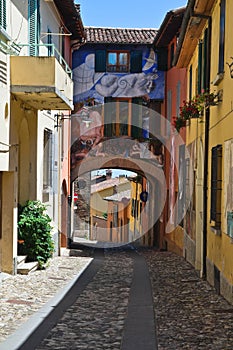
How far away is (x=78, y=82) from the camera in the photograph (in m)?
24.2

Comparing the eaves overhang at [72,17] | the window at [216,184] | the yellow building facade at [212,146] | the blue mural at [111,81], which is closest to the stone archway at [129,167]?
the blue mural at [111,81]

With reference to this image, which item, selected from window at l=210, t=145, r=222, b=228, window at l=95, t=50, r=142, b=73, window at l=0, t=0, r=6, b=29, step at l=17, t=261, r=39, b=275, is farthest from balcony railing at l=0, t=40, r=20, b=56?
window at l=95, t=50, r=142, b=73

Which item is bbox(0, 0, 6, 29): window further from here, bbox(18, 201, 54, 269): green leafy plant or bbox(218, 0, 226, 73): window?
bbox(18, 201, 54, 269): green leafy plant

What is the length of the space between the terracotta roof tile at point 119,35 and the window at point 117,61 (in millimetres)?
540

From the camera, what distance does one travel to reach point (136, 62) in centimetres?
2427

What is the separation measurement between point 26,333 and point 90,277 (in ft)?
20.8

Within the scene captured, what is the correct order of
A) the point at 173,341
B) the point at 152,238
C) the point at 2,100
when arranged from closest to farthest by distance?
the point at 173,341 → the point at 2,100 → the point at 152,238

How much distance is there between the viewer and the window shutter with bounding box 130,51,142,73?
24.2 meters

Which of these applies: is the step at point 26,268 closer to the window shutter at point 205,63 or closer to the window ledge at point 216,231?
the window ledge at point 216,231

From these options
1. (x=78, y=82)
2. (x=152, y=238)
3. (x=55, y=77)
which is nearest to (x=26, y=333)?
(x=55, y=77)

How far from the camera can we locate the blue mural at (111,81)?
2417 centimetres

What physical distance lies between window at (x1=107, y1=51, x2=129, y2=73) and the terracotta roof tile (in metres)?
0.54

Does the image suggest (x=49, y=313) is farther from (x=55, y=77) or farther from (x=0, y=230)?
(x=55, y=77)

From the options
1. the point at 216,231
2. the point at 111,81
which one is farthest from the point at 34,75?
the point at 111,81
